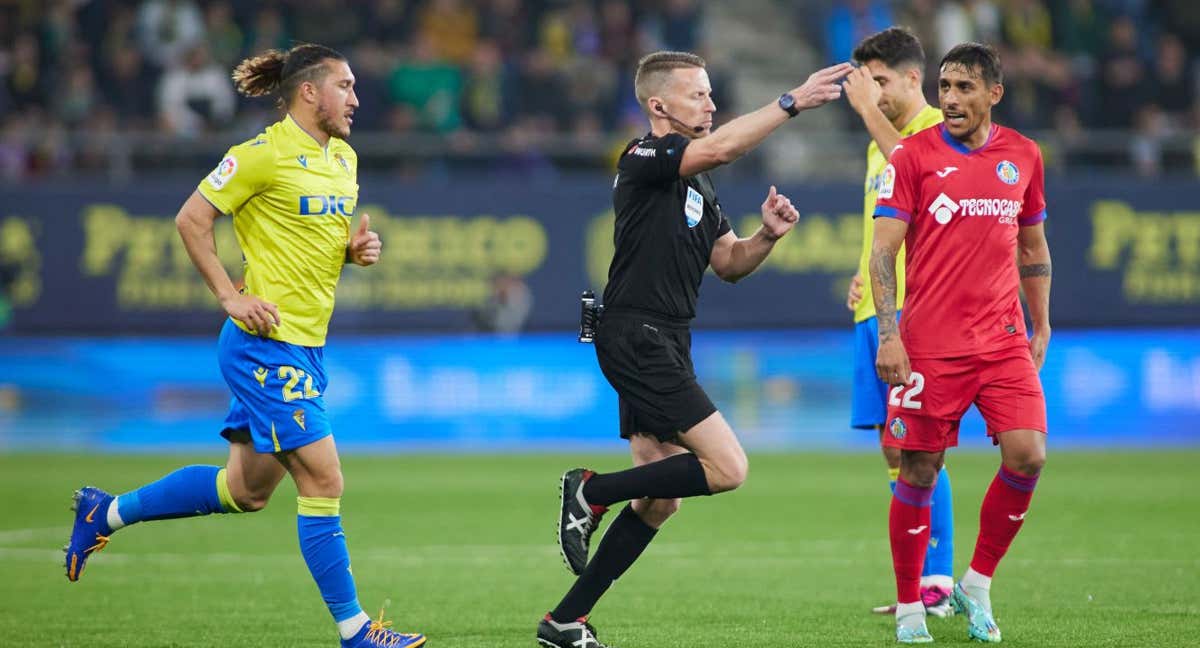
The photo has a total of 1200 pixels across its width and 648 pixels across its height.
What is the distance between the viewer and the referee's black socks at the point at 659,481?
639 cm

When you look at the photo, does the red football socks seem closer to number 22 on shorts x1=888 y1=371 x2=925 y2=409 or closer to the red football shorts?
the red football shorts

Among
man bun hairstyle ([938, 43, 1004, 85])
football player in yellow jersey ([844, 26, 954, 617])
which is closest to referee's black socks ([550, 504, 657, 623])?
football player in yellow jersey ([844, 26, 954, 617])

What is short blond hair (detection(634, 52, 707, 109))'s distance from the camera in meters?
6.70

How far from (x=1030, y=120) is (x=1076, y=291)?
255 centimetres

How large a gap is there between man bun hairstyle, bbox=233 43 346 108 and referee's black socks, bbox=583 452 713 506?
219cm

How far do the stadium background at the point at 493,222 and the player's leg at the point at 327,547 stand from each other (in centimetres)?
1047

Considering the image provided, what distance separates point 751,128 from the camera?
613 centimetres

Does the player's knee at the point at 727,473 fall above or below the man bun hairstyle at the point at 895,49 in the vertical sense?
below

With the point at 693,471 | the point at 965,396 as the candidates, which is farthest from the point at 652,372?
the point at 965,396

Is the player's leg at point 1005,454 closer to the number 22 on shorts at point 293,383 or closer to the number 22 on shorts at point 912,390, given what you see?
the number 22 on shorts at point 912,390

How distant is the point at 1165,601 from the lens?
779 cm

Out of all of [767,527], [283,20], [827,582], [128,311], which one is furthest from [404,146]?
[827,582]

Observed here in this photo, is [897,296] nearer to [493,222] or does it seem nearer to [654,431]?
[654,431]

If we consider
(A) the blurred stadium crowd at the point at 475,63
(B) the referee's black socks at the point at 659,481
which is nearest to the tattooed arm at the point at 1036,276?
(B) the referee's black socks at the point at 659,481
